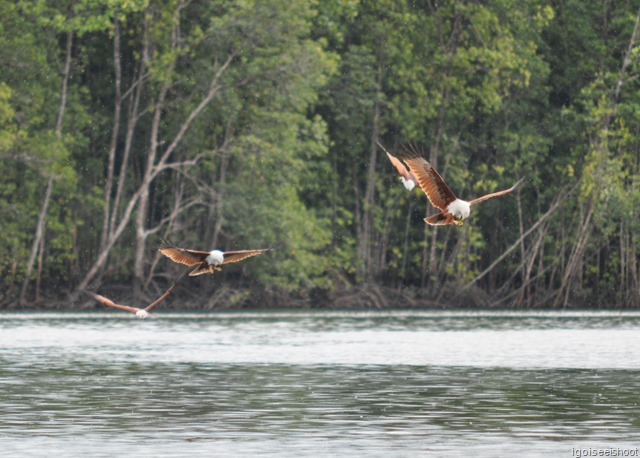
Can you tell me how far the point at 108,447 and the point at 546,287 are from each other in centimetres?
4306

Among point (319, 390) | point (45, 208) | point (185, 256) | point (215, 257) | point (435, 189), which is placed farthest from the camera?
point (45, 208)

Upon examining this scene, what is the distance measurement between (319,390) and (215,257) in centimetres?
590

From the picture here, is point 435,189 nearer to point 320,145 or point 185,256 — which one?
point 185,256

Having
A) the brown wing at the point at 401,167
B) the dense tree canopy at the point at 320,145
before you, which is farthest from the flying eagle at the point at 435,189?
the dense tree canopy at the point at 320,145

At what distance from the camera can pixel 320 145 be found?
2180 inches

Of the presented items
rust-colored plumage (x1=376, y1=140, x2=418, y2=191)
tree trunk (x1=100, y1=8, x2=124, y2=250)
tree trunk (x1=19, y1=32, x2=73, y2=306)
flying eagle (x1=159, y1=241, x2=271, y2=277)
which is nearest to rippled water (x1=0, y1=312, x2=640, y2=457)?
flying eagle (x1=159, y1=241, x2=271, y2=277)

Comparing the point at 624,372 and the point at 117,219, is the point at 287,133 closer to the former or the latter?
the point at 117,219

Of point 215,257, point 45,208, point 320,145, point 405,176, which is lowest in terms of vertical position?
point 215,257

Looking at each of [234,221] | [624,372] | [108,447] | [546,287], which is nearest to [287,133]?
[234,221]

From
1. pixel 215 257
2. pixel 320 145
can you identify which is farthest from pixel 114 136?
pixel 215 257

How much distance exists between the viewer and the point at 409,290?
58.7m

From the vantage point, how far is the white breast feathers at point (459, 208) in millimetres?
16847

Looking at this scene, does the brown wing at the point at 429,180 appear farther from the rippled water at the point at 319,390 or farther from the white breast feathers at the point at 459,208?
the rippled water at the point at 319,390

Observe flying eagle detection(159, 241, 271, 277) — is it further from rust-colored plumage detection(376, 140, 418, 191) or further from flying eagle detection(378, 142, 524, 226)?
flying eagle detection(378, 142, 524, 226)
